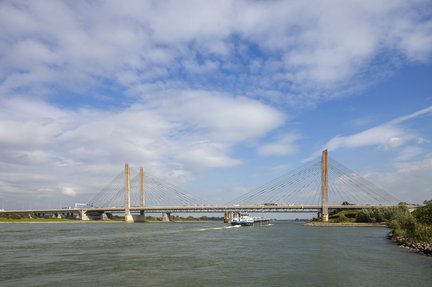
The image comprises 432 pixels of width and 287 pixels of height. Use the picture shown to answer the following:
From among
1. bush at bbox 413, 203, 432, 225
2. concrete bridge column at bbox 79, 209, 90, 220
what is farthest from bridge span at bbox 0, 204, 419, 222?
bush at bbox 413, 203, 432, 225

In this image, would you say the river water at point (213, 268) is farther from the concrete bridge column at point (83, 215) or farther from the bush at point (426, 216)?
the concrete bridge column at point (83, 215)

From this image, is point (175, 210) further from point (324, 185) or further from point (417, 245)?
point (417, 245)

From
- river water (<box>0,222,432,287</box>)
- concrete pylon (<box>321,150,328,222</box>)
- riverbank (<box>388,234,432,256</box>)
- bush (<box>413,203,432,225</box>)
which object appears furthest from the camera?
concrete pylon (<box>321,150,328,222</box>)

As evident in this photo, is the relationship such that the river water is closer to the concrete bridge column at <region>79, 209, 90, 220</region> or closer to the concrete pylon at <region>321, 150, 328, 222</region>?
the concrete pylon at <region>321, 150, 328, 222</region>

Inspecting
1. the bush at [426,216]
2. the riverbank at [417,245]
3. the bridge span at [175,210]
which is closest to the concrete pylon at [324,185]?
the bridge span at [175,210]

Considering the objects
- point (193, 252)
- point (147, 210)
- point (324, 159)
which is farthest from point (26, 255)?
point (147, 210)

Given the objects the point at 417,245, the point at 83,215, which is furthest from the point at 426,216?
the point at 83,215

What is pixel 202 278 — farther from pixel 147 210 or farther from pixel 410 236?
pixel 147 210

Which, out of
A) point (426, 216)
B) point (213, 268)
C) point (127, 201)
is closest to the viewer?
point (213, 268)

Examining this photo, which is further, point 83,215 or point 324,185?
point 83,215

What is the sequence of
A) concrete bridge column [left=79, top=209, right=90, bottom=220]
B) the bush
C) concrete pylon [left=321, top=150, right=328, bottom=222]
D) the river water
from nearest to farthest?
1. the river water
2. the bush
3. concrete pylon [left=321, top=150, right=328, bottom=222]
4. concrete bridge column [left=79, top=209, right=90, bottom=220]

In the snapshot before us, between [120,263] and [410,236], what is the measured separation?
3011 cm

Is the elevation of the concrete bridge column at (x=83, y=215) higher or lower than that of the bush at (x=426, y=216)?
lower

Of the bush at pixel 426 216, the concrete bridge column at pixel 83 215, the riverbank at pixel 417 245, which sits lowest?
the concrete bridge column at pixel 83 215
